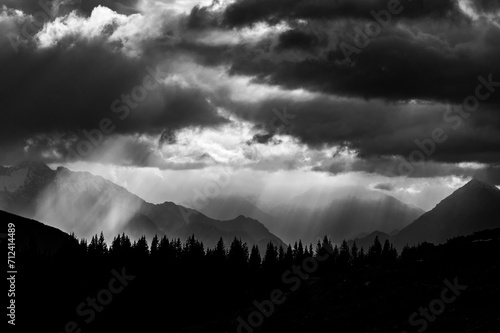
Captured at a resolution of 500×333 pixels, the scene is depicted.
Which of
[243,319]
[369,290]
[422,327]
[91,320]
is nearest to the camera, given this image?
[422,327]

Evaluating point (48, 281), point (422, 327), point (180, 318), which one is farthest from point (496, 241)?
point (48, 281)

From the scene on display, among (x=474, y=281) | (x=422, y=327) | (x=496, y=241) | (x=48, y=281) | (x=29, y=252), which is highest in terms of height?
(x=29, y=252)

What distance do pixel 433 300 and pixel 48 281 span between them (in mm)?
106020

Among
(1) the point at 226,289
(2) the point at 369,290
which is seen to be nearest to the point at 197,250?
(1) the point at 226,289

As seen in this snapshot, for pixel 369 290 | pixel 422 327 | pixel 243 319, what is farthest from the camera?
pixel 243 319

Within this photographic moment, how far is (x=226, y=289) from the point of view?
144 m

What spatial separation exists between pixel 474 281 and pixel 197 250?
339 feet

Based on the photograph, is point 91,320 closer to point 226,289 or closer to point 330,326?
point 226,289

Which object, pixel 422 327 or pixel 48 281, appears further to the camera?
pixel 48 281

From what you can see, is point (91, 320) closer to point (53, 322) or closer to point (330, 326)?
point (53, 322)

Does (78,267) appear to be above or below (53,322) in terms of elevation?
above

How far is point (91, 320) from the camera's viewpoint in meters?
122

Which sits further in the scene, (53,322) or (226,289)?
(226,289)

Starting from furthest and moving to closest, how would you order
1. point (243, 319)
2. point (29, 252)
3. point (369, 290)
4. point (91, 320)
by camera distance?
point (29, 252) < point (91, 320) < point (243, 319) < point (369, 290)
